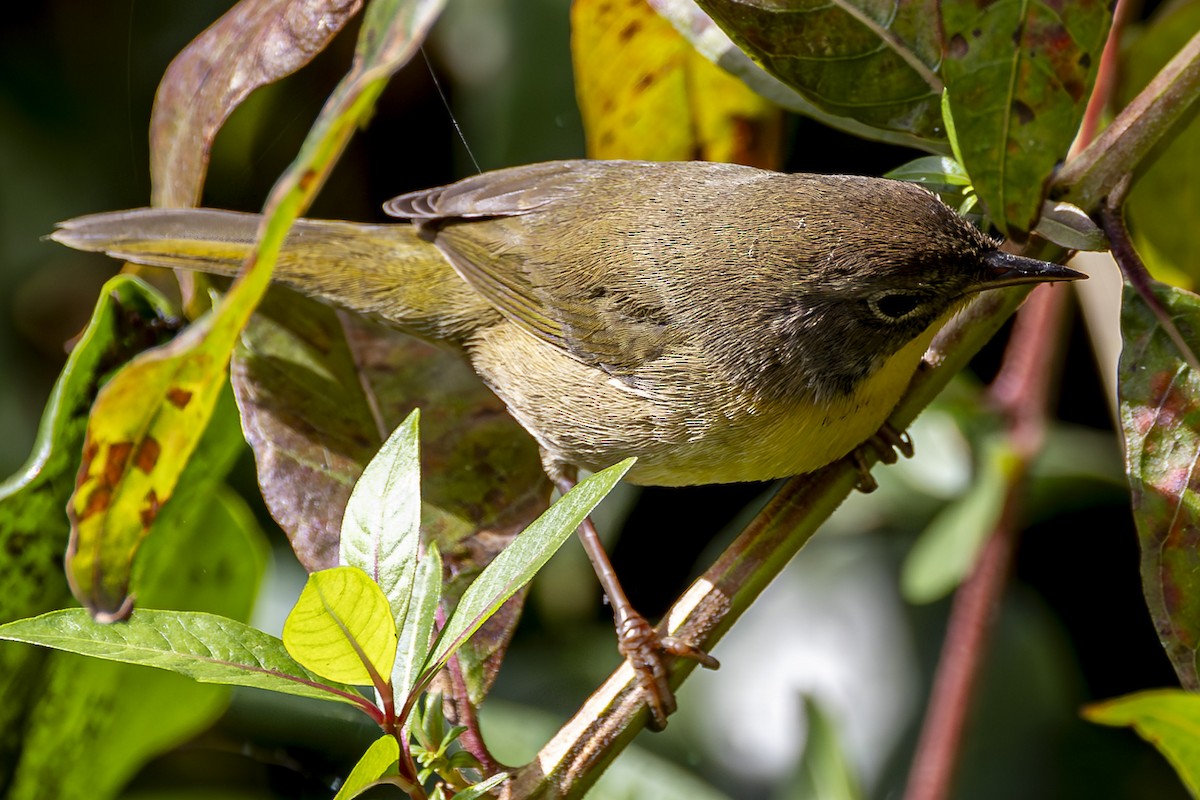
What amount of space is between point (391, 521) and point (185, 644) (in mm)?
298

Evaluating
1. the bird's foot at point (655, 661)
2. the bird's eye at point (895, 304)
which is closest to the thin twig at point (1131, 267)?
the bird's eye at point (895, 304)

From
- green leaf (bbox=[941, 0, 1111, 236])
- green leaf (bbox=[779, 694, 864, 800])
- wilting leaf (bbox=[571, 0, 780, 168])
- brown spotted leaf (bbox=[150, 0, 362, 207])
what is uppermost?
brown spotted leaf (bbox=[150, 0, 362, 207])

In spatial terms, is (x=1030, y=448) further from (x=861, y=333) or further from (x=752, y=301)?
(x=752, y=301)

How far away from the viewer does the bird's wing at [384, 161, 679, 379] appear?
8.11ft

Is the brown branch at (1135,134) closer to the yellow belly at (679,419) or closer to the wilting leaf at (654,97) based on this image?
the yellow belly at (679,419)

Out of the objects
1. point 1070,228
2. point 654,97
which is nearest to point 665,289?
point 654,97

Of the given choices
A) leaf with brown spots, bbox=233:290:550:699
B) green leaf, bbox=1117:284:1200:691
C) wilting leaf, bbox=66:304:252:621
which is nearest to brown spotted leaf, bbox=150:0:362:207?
leaf with brown spots, bbox=233:290:550:699

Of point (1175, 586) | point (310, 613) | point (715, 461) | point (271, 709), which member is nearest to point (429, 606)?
point (310, 613)

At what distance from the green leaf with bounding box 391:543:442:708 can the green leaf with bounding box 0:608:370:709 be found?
0.06 meters

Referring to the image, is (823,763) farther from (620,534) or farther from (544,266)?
(544,266)

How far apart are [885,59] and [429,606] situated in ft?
3.68

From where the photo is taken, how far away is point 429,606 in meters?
1.58

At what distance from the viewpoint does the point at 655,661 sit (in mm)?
1957

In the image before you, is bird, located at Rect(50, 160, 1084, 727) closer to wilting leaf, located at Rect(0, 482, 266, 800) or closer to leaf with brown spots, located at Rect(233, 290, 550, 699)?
leaf with brown spots, located at Rect(233, 290, 550, 699)
